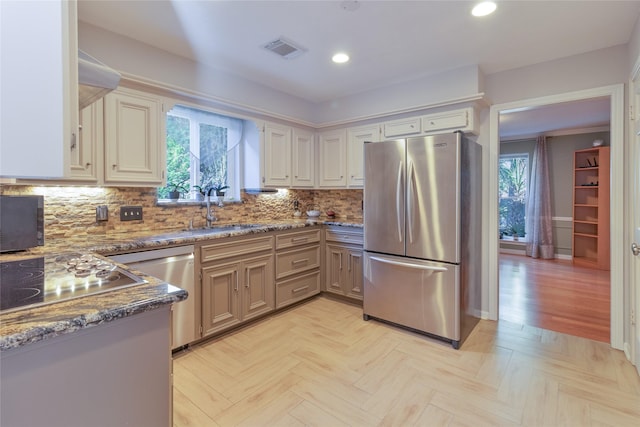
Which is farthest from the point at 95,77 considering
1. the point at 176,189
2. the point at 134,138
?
the point at 176,189

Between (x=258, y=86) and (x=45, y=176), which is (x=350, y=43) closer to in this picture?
(x=258, y=86)

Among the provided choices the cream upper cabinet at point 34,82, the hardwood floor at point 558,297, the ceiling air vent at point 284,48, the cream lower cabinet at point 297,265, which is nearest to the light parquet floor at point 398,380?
the hardwood floor at point 558,297

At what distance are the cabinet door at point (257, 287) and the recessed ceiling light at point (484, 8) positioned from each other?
8.53ft

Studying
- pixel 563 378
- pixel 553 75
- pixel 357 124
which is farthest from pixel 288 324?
pixel 553 75

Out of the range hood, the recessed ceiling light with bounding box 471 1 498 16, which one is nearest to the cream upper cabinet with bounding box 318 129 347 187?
the recessed ceiling light with bounding box 471 1 498 16

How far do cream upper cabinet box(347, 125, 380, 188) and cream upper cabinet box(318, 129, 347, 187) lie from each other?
0.06 m

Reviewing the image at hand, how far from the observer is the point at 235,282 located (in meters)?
2.83

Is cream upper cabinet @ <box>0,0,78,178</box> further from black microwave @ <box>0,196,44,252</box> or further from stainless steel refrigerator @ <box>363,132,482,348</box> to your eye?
stainless steel refrigerator @ <box>363,132,482,348</box>

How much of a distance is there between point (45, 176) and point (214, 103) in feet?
8.05

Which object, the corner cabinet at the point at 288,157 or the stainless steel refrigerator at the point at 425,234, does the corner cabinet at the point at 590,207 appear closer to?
the stainless steel refrigerator at the point at 425,234

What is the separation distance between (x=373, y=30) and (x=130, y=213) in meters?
2.47

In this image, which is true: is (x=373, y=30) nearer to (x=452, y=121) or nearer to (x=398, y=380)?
(x=452, y=121)

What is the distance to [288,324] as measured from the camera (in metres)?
3.04

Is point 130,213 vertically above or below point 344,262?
above
